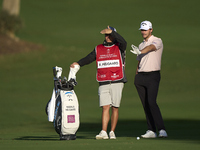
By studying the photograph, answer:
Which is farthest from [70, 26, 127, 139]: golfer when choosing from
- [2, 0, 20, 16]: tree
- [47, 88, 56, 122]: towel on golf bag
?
[2, 0, 20, 16]: tree

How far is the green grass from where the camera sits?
11109mm

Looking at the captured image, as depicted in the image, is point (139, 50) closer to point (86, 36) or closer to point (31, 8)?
point (86, 36)

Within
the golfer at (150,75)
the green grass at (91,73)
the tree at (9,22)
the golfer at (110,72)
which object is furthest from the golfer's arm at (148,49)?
the tree at (9,22)

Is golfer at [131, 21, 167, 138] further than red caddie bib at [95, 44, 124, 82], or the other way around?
golfer at [131, 21, 167, 138]

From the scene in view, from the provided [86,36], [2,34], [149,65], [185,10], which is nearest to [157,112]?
[149,65]

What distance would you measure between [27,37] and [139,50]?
31179mm

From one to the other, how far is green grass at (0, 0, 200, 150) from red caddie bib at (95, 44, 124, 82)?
3.39ft

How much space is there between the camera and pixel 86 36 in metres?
40.8

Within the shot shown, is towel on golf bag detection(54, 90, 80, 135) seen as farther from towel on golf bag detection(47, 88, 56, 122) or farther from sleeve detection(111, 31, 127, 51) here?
sleeve detection(111, 31, 127, 51)

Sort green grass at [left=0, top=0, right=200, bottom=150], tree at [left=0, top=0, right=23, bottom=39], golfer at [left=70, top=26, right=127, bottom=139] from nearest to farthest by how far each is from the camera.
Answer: golfer at [left=70, top=26, right=127, bottom=139]
green grass at [left=0, top=0, right=200, bottom=150]
tree at [left=0, top=0, right=23, bottom=39]

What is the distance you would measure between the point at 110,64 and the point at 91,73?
1941cm

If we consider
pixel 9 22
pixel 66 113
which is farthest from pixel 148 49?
pixel 9 22

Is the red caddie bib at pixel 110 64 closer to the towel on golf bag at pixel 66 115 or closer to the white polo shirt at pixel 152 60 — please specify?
the white polo shirt at pixel 152 60

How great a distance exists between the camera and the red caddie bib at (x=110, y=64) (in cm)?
1056
